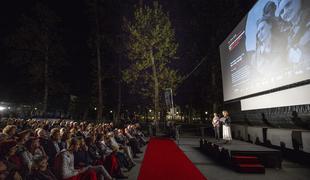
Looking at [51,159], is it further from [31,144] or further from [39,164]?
[39,164]

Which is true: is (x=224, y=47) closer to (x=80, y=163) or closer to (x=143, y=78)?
(x=143, y=78)

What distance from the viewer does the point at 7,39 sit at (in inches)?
602

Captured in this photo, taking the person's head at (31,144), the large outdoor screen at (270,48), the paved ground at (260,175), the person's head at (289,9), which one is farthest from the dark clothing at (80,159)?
Result: the person's head at (289,9)

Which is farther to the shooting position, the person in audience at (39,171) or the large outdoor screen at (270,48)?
the large outdoor screen at (270,48)

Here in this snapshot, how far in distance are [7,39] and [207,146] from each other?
16216mm

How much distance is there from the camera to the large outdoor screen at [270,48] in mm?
4949

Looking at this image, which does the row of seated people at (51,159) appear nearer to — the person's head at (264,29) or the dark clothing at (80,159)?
the dark clothing at (80,159)

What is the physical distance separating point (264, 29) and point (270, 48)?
0.78 metres

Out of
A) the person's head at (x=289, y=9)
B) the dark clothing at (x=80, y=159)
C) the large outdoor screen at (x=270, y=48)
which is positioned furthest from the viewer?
the person's head at (x=289, y=9)

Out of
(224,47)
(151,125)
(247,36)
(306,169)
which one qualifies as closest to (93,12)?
(151,125)

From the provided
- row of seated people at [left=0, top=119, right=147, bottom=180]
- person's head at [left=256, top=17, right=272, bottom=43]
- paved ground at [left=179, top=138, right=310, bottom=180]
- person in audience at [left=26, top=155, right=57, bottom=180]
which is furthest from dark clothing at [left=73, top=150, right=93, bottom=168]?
person's head at [left=256, top=17, right=272, bottom=43]

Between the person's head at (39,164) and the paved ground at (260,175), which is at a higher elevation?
the person's head at (39,164)

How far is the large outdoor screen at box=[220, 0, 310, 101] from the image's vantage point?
4.95 metres

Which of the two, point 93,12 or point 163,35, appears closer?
point 163,35
